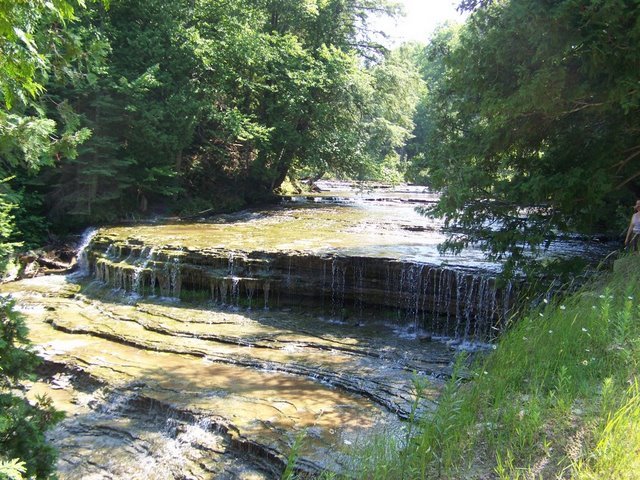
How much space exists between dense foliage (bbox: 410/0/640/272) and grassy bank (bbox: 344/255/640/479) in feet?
11.6

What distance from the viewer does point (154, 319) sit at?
9.38m

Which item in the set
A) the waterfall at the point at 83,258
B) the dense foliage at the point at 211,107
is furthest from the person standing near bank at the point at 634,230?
the waterfall at the point at 83,258

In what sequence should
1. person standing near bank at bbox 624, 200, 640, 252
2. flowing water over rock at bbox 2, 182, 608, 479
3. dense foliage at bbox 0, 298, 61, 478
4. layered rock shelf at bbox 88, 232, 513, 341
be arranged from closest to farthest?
1. dense foliage at bbox 0, 298, 61, 478
2. flowing water over rock at bbox 2, 182, 608, 479
3. person standing near bank at bbox 624, 200, 640, 252
4. layered rock shelf at bbox 88, 232, 513, 341

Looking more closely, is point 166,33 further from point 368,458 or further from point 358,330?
point 368,458

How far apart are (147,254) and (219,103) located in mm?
8640

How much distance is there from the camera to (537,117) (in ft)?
25.2

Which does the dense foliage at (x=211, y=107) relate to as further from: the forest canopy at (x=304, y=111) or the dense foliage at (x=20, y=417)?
the dense foliage at (x=20, y=417)

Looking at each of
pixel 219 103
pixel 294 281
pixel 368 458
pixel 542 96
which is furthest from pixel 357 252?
pixel 219 103

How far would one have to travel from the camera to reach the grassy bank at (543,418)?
2725mm

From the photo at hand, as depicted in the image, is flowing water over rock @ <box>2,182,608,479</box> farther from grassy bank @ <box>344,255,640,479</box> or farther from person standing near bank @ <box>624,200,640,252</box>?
person standing near bank @ <box>624,200,640,252</box>

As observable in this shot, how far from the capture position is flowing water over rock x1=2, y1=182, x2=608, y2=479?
5.39 metres

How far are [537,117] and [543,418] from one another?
572 cm

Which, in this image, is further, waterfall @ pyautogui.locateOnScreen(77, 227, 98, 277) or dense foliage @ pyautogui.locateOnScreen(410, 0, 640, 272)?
waterfall @ pyautogui.locateOnScreen(77, 227, 98, 277)

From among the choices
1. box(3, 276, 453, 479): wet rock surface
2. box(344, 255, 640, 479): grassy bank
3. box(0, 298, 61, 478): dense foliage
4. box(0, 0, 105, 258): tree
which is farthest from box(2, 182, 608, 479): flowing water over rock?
box(0, 0, 105, 258): tree
